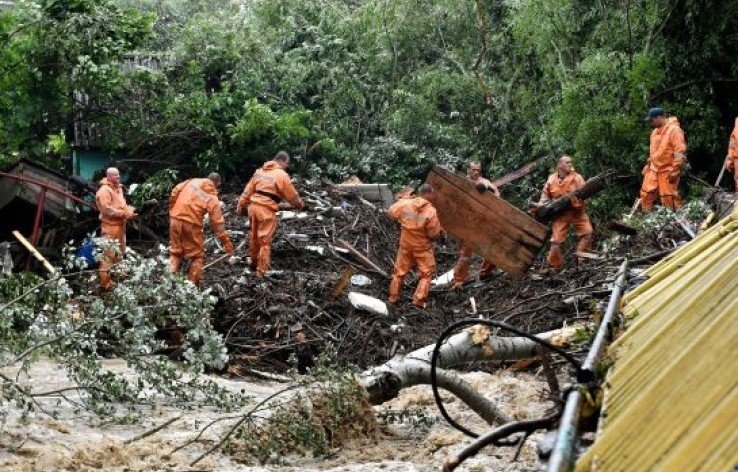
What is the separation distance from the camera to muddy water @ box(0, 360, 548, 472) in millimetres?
6887

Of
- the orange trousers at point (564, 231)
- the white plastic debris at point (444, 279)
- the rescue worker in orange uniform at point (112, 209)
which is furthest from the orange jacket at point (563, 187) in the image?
the rescue worker in orange uniform at point (112, 209)

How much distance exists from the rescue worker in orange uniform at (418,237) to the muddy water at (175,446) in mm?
4422

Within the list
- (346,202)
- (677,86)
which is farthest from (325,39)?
(677,86)

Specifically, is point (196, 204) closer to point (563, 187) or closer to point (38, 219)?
point (38, 219)

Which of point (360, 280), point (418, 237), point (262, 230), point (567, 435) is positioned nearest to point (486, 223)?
point (418, 237)

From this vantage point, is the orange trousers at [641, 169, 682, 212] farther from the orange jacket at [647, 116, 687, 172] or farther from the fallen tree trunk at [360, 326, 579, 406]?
the fallen tree trunk at [360, 326, 579, 406]

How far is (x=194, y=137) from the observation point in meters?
19.9

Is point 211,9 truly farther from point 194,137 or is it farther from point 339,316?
point 339,316

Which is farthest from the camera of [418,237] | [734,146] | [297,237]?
[297,237]

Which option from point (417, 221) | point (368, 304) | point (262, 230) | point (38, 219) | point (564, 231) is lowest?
point (38, 219)

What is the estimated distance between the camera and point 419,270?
13.7 metres

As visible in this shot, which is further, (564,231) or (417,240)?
(564,231)

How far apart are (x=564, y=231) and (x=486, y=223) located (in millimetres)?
1425

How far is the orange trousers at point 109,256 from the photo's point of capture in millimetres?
9172
